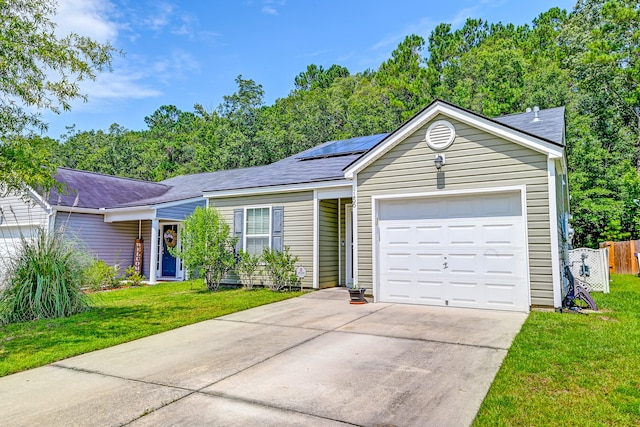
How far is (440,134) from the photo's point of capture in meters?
7.93

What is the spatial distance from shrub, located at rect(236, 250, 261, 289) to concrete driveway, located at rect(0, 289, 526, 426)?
14.3 ft

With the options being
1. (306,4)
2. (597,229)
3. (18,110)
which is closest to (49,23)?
(18,110)

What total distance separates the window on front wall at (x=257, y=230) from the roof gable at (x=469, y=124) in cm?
334

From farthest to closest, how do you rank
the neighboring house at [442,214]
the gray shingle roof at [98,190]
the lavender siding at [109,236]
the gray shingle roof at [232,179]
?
the gray shingle roof at [98,190], the lavender siding at [109,236], the gray shingle roof at [232,179], the neighboring house at [442,214]

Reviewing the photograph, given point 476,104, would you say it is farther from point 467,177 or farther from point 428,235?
point 428,235

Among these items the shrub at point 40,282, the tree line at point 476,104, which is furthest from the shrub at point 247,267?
the tree line at point 476,104

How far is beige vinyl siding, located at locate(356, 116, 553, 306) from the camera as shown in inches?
274

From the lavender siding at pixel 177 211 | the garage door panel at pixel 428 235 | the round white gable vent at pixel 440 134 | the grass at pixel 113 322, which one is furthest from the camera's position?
the lavender siding at pixel 177 211

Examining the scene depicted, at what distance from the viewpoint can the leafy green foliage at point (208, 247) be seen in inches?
422

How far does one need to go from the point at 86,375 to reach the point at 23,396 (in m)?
0.63

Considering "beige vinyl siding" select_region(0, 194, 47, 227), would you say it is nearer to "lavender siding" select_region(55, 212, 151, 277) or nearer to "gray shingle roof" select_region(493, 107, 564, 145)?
"lavender siding" select_region(55, 212, 151, 277)

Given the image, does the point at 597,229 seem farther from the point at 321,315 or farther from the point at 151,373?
the point at 151,373

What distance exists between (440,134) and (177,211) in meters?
10.3

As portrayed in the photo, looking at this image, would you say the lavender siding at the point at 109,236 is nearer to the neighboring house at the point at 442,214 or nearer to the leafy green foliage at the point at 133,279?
the leafy green foliage at the point at 133,279
